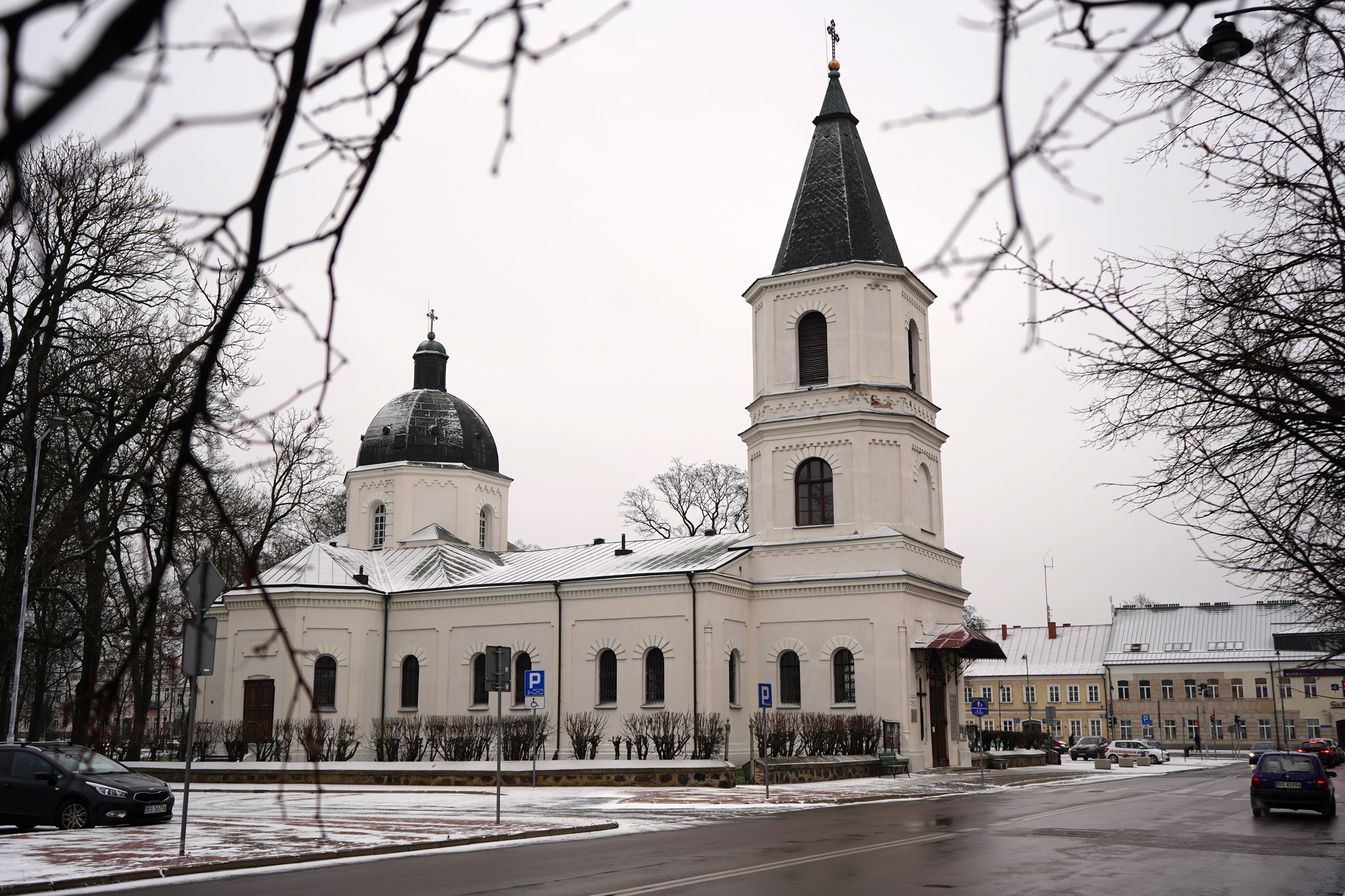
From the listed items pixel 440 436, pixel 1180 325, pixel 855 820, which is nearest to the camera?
pixel 1180 325

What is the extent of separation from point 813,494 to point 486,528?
56.6ft

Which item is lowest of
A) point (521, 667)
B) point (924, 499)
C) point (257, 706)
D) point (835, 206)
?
point (257, 706)

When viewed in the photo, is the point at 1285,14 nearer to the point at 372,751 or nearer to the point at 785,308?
the point at 785,308

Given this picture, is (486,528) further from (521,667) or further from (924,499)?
(924,499)

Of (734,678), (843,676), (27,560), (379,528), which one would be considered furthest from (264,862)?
(379,528)

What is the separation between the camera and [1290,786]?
21359 mm

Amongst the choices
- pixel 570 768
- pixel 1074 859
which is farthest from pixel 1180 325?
pixel 570 768

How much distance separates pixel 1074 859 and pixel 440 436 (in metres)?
37.1

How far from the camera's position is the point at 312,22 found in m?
2.05

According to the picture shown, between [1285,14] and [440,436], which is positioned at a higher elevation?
[440,436]

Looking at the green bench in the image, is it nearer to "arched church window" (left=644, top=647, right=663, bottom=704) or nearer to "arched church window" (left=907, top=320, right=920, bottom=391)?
"arched church window" (left=644, top=647, right=663, bottom=704)

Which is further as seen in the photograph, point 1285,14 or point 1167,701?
point 1167,701

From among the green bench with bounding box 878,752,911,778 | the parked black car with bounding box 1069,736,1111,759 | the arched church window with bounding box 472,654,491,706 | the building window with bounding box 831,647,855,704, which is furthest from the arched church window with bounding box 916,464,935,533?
the parked black car with bounding box 1069,736,1111,759

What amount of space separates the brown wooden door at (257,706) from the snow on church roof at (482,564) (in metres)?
3.47
